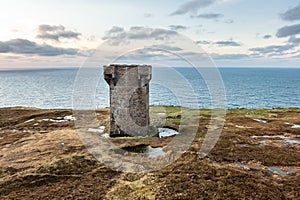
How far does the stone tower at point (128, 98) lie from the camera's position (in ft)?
91.1

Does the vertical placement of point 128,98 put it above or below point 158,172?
above

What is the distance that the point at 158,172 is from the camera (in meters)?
18.6

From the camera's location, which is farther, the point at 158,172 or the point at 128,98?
the point at 128,98

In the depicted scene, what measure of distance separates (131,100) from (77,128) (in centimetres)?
968

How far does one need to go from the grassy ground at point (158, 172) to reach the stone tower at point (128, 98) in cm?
214

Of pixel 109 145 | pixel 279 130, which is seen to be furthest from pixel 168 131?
pixel 279 130

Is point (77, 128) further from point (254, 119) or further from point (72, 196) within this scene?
point (254, 119)

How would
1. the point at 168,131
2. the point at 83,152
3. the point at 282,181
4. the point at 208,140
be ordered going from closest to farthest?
the point at 282,181, the point at 83,152, the point at 208,140, the point at 168,131

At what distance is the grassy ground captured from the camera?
1563 cm

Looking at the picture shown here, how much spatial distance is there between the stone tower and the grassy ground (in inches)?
84.1

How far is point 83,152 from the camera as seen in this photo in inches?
916

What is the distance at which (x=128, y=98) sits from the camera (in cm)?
2864

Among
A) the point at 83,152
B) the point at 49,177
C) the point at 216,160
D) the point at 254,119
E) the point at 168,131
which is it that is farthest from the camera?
the point at 254,119

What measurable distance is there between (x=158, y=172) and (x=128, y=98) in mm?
11731
